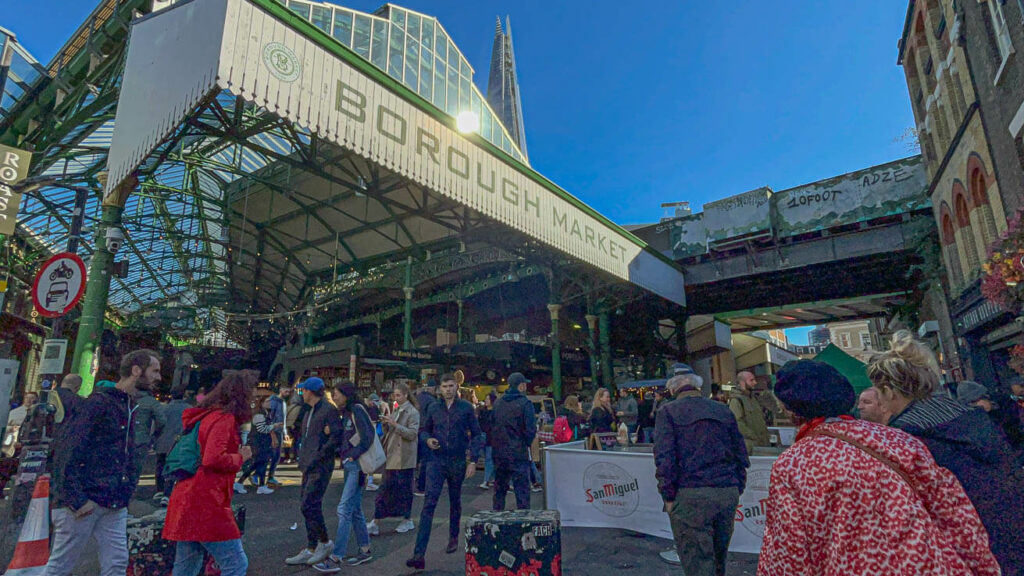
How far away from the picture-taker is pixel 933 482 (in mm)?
1713

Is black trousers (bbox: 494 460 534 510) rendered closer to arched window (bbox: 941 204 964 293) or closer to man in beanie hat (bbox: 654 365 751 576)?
man in beanie hat (bbox: 654 365 751 576)

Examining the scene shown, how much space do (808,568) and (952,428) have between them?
3.45 ft

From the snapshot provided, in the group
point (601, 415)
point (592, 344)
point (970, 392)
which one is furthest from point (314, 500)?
point (592, 344)

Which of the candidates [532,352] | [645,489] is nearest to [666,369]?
[532,352]

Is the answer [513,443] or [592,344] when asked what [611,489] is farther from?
[592,344]

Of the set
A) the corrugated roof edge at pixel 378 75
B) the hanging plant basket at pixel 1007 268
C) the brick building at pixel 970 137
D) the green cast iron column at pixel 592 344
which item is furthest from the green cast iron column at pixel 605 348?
the hanging plant basket at pixel 1007 268

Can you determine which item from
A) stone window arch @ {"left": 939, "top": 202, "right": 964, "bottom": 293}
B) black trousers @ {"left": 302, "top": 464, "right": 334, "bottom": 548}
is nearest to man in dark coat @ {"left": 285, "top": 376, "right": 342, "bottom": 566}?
black trousers @ {"left": 302, "top": 464, "right": 334, "bottom": 548}

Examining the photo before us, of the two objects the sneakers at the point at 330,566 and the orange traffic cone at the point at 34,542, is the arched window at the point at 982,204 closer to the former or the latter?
the sneakers at the point at 330,566

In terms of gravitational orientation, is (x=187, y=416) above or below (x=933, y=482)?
above

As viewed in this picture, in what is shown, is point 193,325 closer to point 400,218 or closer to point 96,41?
point 400,218

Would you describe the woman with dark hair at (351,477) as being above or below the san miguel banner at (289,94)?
below

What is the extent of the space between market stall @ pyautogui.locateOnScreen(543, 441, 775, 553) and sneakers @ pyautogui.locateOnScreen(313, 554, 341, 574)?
285 cm

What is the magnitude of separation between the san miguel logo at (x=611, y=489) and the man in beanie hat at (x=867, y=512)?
4.56 m

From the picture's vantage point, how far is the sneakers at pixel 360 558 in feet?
16.8
